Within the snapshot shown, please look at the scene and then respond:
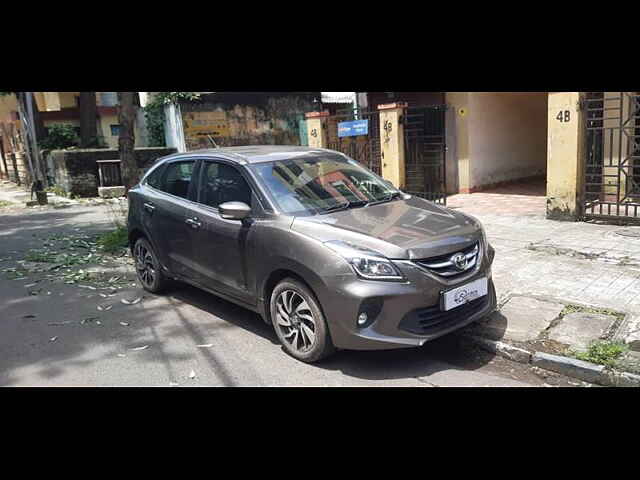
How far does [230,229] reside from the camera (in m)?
4.92

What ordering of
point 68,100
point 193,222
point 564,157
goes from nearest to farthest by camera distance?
point 193,222 < point 564,157 < point 68,100

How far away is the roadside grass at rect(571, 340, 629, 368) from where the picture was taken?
13.5 ft

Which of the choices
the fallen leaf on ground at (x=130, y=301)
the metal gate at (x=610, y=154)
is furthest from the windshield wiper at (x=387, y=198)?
the metal gate at (x=610, y=154)

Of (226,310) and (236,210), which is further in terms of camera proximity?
(226,310)

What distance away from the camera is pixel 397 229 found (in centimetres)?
430

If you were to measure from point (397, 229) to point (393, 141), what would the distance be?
735cm

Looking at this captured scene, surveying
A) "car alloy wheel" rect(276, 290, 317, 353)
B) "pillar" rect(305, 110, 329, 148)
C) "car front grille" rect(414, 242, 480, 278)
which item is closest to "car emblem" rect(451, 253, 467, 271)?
"car front grille" rect(414, 242, 480, 278)

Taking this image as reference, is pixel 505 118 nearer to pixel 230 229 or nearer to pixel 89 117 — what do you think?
pixel 230 229

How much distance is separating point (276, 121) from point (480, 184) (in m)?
8.87

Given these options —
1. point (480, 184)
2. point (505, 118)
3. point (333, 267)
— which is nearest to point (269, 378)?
point (333, 267)

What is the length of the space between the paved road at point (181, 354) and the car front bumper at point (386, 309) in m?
0.34

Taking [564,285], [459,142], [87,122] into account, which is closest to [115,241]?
[564,285]

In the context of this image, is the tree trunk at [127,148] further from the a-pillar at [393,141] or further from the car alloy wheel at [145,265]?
the a-pillar at [393,141]

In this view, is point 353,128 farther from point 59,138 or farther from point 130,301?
point 59,138
